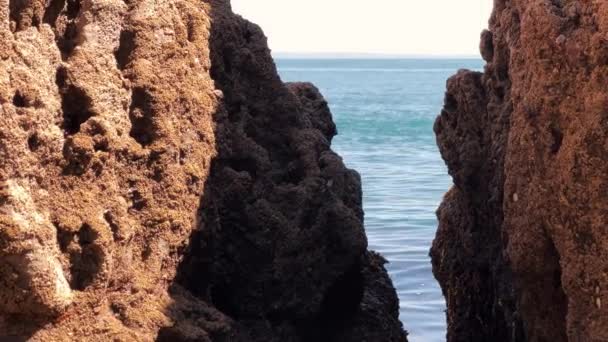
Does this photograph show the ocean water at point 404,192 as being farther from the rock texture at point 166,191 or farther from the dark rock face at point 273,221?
the rock texture at point 166,191

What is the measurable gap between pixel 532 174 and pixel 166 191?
1646 millimetres

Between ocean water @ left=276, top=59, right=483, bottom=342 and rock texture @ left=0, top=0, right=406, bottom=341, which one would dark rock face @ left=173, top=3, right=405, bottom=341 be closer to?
rock texture @ left=0, top=0, right=406, bottom=341

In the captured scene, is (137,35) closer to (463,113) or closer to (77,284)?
(77,284)

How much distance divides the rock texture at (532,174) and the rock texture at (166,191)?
1.91 ft

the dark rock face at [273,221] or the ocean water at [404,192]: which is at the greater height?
the dark rock face at [273,221]

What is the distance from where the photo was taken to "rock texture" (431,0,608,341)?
5.06m

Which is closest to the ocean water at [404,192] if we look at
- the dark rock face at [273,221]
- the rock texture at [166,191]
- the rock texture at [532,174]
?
the rock texture at [532,174]

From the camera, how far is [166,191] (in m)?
5.21

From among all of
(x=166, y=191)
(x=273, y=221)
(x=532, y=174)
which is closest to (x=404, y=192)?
(x=273, y=221)

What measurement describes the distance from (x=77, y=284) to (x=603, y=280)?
A: 2127 millimetres

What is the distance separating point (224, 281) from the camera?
5.81 metres

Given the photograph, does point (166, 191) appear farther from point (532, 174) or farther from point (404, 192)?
point (404, 192)

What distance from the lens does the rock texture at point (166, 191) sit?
14.8ft

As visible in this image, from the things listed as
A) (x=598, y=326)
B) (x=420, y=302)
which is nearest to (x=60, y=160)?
(x=598, y=326)
